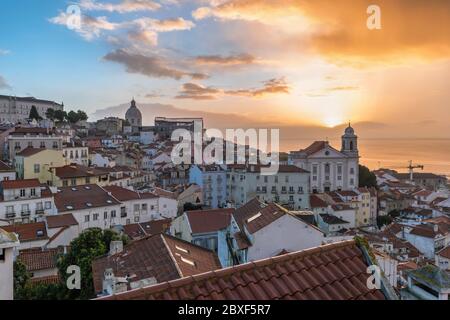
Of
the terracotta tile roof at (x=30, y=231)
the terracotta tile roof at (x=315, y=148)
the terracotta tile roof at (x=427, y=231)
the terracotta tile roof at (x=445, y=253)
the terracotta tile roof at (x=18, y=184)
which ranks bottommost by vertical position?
the terracotta tile roof at (x=445, y=253)

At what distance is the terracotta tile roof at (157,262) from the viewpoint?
8.28 metres

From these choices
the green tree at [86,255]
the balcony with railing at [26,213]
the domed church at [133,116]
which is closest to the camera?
the green tree at [86,255]

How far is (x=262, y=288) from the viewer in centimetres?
290

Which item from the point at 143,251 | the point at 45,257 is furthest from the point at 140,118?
the point at 143,251

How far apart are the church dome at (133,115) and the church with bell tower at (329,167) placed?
203 ft

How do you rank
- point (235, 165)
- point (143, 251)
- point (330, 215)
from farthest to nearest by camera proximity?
point (235, 165), point (330, 215), point (143, 251)

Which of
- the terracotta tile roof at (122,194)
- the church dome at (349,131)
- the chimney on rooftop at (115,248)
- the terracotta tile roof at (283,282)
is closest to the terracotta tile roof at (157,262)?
the chimney on rooftop at (115,248)

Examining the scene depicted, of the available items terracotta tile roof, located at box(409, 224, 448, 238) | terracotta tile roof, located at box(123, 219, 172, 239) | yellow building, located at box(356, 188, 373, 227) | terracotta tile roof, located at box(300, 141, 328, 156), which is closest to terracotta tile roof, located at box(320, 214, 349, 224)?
terracotta tile roof, located at box(409, 224, 448, 238)

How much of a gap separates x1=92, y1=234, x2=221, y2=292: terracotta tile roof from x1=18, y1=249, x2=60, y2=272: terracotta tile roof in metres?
6.22

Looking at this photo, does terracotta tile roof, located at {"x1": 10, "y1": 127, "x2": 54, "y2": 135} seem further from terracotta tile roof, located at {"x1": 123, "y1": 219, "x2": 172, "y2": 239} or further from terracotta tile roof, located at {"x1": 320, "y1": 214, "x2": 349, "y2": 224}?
terracotta tile roof, located at {"x1": 320, "y1": 214, "x2": 349, "y2": 224}

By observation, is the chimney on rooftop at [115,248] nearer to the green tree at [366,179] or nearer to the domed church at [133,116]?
the green tree at [366,179]

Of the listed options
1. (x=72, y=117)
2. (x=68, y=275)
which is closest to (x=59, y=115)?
(x=72, y=117)
